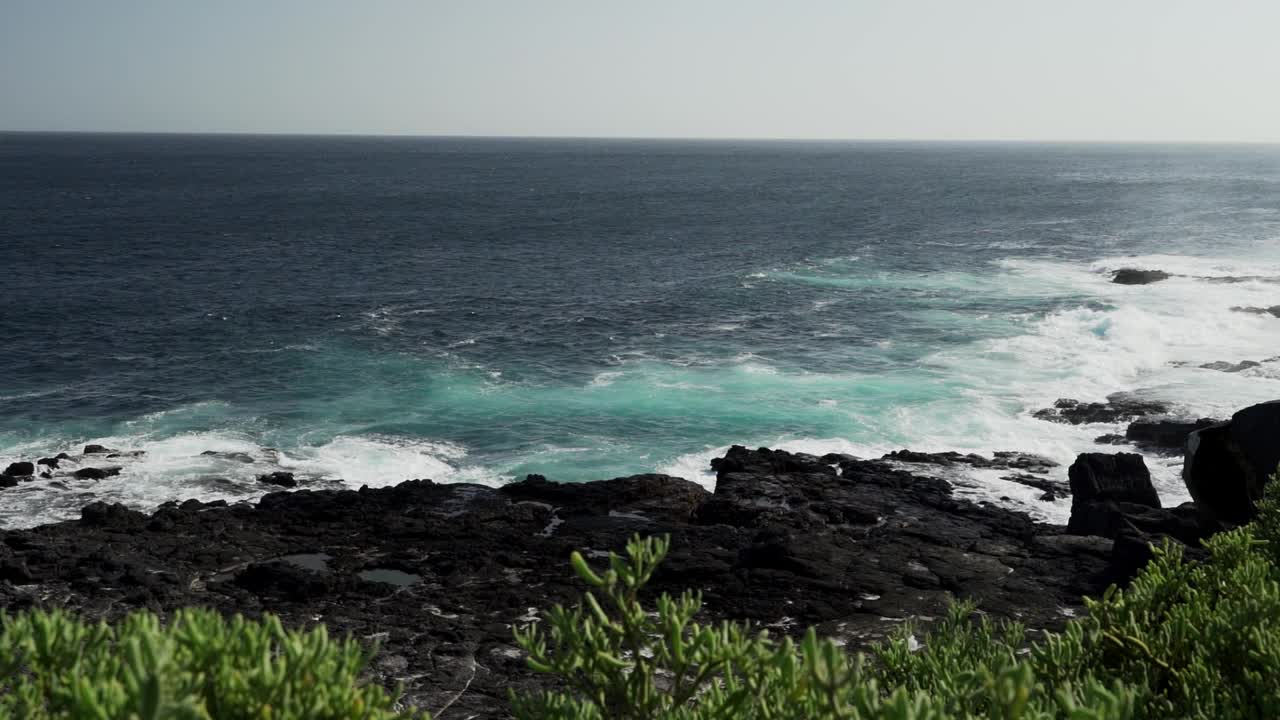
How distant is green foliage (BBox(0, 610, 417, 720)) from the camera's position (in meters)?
5.41

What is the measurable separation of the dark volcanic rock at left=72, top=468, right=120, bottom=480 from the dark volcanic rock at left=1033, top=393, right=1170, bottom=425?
38457 millimetres

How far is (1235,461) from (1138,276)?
5244 centimetres

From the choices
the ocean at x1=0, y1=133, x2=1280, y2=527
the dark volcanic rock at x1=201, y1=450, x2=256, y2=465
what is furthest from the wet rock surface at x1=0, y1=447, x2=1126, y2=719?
the dark volcanic rock at x1=201, y1=450, x2=256, y2=465

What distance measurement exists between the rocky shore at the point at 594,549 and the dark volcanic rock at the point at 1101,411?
8.34 metres

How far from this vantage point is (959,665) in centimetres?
1051

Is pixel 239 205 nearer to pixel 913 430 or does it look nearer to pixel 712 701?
pixel 913 430

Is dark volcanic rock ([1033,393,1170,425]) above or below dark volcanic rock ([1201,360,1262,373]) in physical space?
below

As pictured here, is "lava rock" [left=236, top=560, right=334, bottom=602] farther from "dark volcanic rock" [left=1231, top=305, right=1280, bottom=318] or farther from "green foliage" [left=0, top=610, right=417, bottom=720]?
"dark volcanic rock" [left=1231, top=305, right=1280, bottom=318]

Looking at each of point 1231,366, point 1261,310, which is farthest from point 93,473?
point 1261,310

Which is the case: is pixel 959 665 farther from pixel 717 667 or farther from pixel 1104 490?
pixel 1104 490

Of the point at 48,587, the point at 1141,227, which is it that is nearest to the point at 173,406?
the point at 48,587

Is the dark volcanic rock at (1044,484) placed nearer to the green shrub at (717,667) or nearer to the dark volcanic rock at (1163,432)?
the dark volcanic rock at (1163,432)

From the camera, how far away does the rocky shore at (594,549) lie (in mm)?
25500

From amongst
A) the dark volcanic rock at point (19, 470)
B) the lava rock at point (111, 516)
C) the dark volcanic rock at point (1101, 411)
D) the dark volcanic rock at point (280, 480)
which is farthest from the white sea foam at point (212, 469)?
the dark volcanic rock at point (1101, 411)
